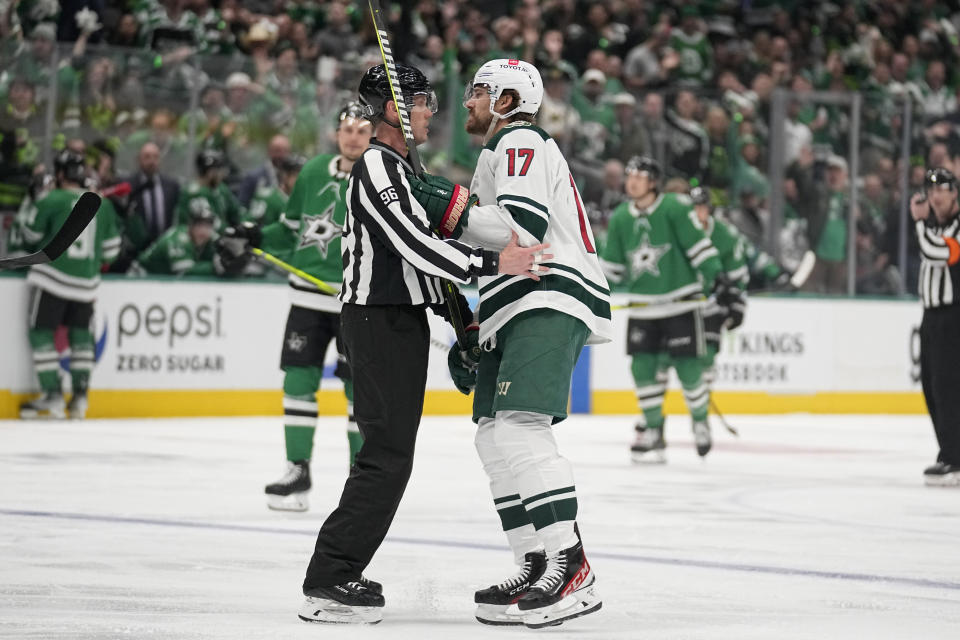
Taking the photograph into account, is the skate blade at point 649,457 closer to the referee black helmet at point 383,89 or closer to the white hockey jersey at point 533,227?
the white hockey jersey at point 533,227

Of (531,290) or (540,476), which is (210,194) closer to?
(531,290)

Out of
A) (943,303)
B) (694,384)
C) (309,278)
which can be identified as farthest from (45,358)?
(943,303)

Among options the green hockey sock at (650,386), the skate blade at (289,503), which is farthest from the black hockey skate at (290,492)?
the green hockey sock at (650,386)

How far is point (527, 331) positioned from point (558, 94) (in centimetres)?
844

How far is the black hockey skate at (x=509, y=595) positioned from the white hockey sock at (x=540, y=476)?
4.1 inches

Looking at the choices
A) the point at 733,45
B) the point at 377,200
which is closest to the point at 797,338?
the point at 733,45

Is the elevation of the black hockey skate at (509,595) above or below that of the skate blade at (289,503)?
above

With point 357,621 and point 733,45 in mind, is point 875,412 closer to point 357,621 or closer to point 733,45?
point 733,45

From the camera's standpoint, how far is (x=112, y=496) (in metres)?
6.47

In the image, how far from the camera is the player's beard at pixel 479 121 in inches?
163

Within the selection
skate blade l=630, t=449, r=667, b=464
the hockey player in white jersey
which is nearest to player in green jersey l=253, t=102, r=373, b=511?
the hockey player in white jersey

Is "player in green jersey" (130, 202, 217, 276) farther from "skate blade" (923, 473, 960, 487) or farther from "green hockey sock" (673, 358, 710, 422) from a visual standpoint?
"skate blade" (923, 473, 960, 487)

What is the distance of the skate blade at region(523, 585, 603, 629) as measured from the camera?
3848mm

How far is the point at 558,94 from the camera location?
12.2 meters
